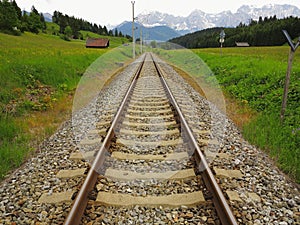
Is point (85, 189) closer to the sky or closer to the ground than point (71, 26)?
closer to the ground

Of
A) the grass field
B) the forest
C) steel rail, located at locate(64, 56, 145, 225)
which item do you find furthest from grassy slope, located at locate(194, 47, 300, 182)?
the forest

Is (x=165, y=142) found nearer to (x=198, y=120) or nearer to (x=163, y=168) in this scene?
(x=163, y=168)

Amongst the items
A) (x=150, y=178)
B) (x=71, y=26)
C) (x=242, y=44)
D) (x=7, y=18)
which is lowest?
(x=150, y=178)

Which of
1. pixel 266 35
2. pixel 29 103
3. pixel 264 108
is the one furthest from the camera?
pixel 266 35

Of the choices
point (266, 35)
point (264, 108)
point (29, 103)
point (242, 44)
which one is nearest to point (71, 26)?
point (242, 44)

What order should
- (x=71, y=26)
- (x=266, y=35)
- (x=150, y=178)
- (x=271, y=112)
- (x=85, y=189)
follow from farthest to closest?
(x=71, y=26), (x=266, y=35), (x=271, y=112), (x=150, y=178), (x=85, y=189)

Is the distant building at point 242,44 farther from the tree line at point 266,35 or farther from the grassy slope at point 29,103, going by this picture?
the grassy slope at point 29,103

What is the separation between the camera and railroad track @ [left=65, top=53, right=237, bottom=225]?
2508mm

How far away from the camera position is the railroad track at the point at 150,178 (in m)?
2.51

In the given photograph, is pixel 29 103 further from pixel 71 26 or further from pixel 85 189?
pixel 71 26

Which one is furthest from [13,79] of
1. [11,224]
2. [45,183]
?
[11,224]

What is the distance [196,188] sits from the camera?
2.92 metres

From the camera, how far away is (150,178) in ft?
10.3

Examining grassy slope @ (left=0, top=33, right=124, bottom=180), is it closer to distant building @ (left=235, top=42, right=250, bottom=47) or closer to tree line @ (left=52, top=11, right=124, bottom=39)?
distant building @ (left=235, top=42, right=250, bottom=47)
